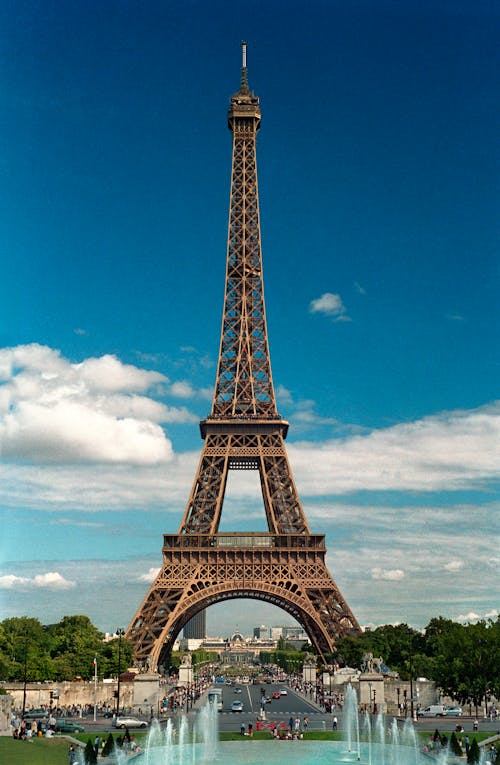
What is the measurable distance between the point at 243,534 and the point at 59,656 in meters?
24.5

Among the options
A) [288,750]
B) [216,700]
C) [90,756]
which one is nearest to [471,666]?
[288,750]

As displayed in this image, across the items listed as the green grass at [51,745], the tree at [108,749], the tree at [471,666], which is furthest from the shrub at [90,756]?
the tree at [471,666]

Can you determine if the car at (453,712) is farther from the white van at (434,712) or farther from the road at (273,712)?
the road at (273,712)

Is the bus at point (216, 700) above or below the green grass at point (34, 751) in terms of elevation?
below

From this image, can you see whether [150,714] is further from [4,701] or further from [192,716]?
[4,701]

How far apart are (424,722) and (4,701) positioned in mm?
27627

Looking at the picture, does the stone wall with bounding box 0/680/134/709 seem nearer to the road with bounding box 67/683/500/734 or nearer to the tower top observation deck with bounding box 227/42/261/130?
the road with bounding box 67/683/500/734

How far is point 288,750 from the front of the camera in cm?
4431

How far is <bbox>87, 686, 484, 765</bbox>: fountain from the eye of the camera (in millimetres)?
39500

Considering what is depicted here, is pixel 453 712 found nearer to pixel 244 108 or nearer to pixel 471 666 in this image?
pixel 471 666

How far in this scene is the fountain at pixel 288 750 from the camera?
39.5 metres

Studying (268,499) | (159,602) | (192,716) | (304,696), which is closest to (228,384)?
(268,499)

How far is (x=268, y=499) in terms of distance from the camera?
89438 mm

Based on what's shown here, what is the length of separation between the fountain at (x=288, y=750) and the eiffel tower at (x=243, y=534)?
26.9 m
